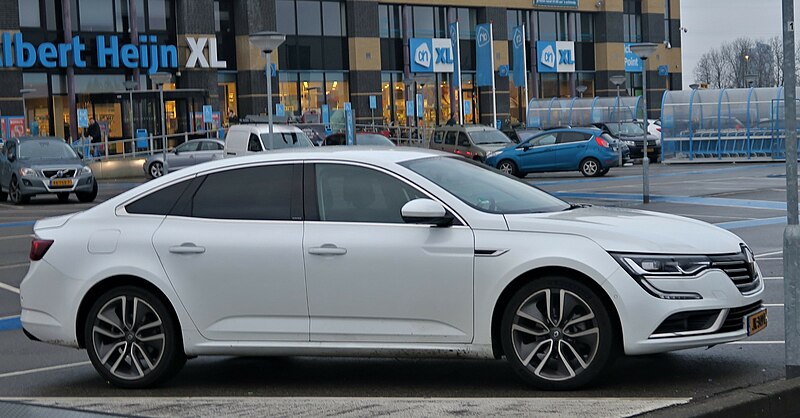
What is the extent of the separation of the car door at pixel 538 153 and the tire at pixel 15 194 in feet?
45.9

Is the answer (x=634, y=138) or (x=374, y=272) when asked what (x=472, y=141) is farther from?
(x=374, y=272)

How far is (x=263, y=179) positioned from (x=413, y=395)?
67.7 inches

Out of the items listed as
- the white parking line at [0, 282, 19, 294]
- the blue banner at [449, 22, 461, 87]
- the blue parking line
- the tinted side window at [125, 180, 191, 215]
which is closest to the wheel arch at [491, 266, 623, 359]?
the tinted side window at [125, 180, 191, 215]

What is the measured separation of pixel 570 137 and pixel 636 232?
28720 mm

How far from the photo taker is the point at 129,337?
7.83 metres

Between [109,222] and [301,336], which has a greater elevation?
[109,222]

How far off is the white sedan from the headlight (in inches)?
0.5

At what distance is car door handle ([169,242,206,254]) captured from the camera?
7754 mm

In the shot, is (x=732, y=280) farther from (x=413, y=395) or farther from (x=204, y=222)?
(x=204, y=222)

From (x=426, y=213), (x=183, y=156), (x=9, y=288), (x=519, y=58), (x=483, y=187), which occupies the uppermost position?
(x=519, y=58)

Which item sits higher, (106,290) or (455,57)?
(455,57)

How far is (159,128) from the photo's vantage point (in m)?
48.4

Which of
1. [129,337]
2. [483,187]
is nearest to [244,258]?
[129,337]

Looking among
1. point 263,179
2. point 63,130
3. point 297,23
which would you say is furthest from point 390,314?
point 297,23
